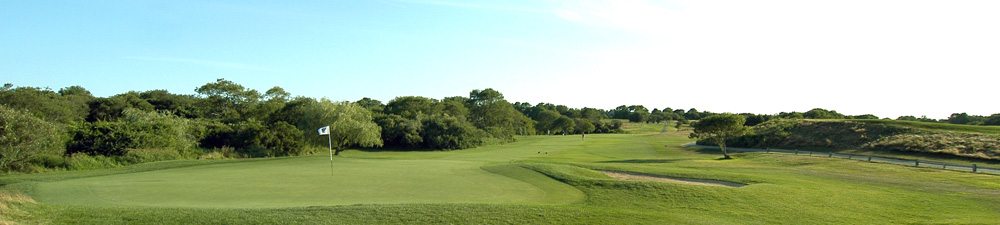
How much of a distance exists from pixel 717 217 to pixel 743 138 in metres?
58.8

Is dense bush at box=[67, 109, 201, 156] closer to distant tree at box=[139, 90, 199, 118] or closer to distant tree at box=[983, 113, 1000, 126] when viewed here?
distant tree at box=[139, 90, 199, 118]

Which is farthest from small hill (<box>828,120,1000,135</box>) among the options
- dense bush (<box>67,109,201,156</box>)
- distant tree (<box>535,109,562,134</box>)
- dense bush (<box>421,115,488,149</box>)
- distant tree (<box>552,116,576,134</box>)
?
distant tree (<box>535,109,562,134</box>)

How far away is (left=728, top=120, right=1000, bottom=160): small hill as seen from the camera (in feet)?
152

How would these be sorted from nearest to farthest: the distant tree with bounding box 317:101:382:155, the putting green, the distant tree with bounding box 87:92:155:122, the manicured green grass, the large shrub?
the manicured green grass → the putting green → the large shrub → the distant tree with bounding box 317:101:382:155 → the distant tree with bounding box 87:92:155:122

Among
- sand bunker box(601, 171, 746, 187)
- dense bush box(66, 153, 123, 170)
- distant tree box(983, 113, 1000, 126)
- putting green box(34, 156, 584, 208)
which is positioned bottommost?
sand bunker box(601, 171, 746, 187)

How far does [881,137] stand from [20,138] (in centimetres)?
6382

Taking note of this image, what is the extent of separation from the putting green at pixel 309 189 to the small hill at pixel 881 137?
38864 millimetres

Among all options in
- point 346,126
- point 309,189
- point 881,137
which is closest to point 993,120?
point 881,137

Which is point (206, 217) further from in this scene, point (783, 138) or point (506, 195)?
point (783, 138)

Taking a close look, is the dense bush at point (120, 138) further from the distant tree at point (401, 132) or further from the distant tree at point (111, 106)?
the distant tree at point (111, 106)

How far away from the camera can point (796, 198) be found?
1836 cm

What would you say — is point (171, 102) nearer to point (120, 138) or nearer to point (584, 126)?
point (120, 138)

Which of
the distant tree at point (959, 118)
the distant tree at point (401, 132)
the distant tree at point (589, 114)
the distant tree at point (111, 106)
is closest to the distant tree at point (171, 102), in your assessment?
the distant tree at point (111, 106)

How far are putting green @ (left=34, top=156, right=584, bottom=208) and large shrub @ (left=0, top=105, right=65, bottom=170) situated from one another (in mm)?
9091
